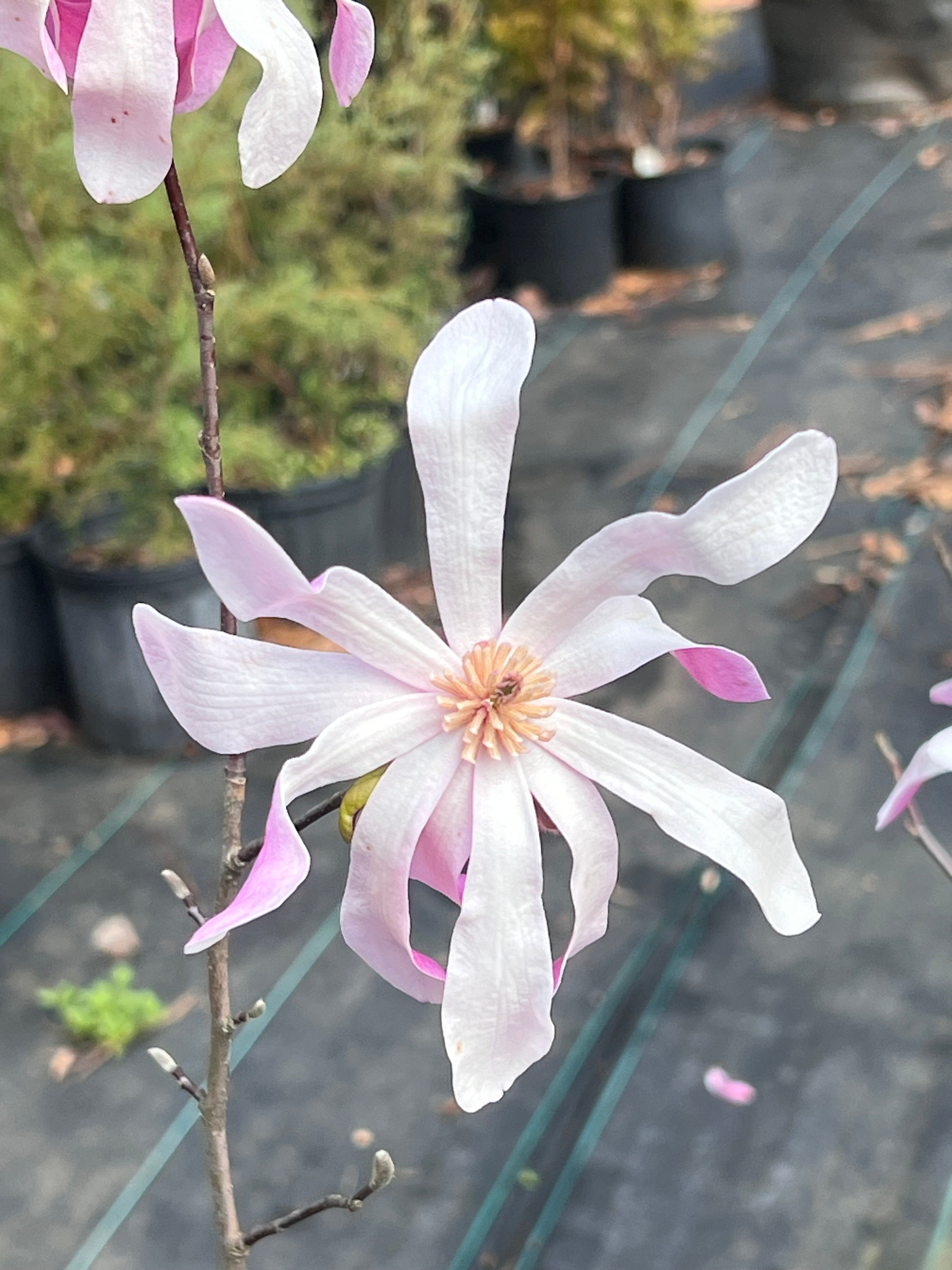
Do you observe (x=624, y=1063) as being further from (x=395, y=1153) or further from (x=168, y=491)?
(x=168, y=491)

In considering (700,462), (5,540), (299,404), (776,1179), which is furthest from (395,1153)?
(700,462)

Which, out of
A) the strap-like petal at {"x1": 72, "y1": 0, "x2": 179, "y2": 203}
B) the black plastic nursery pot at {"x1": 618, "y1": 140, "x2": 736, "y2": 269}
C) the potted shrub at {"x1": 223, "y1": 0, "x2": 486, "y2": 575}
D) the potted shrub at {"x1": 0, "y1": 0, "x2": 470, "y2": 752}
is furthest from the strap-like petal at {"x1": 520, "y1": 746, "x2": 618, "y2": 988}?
the black plastic nursery pot at {"x1": 618, "y1": 140, "x2": 736, "y2": 269}

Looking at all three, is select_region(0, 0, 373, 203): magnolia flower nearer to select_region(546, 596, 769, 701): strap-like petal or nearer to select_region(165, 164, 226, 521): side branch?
select_region(165, 164, 226, 521): side branch

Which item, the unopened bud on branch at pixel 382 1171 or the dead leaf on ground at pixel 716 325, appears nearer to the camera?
the unopened bud on branch at pixel 382 1171

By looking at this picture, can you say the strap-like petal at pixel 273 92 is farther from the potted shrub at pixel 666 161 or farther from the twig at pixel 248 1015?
the potted shrub at pixel 666 161

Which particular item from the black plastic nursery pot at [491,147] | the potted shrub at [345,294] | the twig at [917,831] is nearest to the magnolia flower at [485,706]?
the twig at [917,831]
